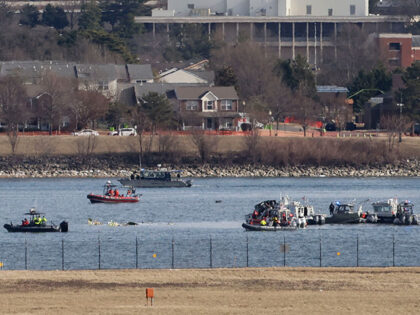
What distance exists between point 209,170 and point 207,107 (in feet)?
79.3

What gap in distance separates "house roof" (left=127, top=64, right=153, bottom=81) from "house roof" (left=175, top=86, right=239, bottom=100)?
14.6 m

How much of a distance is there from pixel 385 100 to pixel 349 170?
88.6 ft

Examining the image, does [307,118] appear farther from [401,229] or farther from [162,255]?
[162,255]

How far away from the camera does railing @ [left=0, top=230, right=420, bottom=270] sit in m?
68.0

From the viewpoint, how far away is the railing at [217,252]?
6800cm

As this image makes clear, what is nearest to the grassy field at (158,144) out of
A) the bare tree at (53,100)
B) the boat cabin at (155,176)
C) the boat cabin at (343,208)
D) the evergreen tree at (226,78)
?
the bare tree at (53,100)

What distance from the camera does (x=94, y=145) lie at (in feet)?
478

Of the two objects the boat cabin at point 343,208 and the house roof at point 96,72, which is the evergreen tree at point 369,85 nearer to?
the house roof at point 96,72

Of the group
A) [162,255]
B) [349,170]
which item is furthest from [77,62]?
[162,255]

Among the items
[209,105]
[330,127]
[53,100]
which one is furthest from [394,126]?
[53,100]

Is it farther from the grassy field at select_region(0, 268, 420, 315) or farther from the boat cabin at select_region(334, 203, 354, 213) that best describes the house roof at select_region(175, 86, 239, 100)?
the grassy field at select_region(0, 268, 420, 315)

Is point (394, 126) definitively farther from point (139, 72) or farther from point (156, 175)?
point (139, 72)

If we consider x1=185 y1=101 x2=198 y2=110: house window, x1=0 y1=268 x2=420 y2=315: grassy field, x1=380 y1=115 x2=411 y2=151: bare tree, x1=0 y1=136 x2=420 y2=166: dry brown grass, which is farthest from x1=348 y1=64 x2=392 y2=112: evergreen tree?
x1=0 y1=268 x2=420 y2=315: grassy field

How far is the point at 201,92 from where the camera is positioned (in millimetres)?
168125
